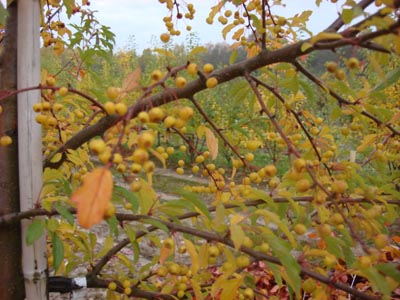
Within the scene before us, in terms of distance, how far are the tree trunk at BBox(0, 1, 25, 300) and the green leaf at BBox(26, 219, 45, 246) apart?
273 millimetres

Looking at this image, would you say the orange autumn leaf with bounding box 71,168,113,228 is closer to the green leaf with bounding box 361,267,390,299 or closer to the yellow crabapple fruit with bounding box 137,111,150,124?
the yellow crabapple fruit with bounding box 137,111,150,124

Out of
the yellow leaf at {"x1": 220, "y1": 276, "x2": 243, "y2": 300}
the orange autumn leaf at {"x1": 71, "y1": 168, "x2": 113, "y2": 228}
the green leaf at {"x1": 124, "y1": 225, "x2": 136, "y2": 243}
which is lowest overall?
the yellow leaf at {"x1": 220, "y1": 276, "x2": 243, "y2": 300}

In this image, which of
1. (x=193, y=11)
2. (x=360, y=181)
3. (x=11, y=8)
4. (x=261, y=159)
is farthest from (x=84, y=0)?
(x=261, y=159)

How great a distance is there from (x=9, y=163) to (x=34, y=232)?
1.20 ft

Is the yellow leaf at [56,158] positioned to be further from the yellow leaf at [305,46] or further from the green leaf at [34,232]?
the yellow leaf at [305,46]

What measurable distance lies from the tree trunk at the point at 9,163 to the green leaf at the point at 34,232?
273 millimetres

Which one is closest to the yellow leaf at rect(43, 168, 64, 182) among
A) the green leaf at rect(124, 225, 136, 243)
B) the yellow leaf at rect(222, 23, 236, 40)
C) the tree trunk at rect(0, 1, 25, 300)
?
the tree trunk at rect(0, 1, 25, 300)

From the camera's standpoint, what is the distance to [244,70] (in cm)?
100

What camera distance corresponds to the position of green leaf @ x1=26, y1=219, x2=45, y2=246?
1.05 meters

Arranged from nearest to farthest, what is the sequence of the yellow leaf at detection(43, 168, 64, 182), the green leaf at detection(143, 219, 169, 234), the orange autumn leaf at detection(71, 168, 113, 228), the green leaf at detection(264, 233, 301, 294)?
1. the orange autumn leaf at detection(71, 168, 113, 228)
2. the green leaf at detection(264, 233, 301, 294)
3. the green leaf at detection(143, 219, 169, 234)
4. the yellow leaf at detection(43, 168, 64, 182)

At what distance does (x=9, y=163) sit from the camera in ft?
4.34

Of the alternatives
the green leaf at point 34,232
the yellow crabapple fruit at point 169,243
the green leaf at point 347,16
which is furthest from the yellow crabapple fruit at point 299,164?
the green leaf at point 34,232

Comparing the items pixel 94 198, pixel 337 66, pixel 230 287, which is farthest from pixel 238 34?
pixel 94 198

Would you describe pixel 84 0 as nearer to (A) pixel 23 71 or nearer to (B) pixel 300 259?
(A) pixel 23 71
